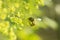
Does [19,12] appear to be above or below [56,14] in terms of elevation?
above

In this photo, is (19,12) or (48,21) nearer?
(19,12)

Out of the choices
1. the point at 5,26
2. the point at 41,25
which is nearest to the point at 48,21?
the point at 41,25

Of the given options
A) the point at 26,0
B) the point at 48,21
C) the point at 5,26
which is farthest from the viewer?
the point at 48,21

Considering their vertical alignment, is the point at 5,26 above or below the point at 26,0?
below

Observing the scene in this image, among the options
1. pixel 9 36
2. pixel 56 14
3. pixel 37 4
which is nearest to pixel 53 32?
pixel 56 14

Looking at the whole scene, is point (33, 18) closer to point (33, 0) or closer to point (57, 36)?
point (33, 0)

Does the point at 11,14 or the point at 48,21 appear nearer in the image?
the point at 11,14

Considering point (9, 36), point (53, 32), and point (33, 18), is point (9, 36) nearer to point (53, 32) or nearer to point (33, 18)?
point (33, 18)

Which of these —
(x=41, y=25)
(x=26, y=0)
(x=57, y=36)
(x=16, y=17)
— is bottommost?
(x=57, y=36)

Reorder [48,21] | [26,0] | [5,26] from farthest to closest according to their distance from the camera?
[48,21], [26,0], [5,26]
